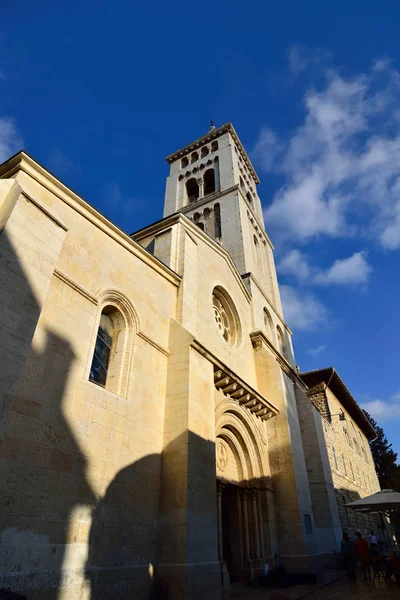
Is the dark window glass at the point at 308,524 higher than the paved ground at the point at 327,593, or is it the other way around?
the dark window glass at the point at 308,524

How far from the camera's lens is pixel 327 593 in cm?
820

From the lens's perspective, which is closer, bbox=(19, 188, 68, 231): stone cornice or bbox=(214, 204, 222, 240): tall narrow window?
bbox=(19, 188, 68, 231): stone cornice

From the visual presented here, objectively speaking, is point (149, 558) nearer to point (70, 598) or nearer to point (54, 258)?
point (70, 598)

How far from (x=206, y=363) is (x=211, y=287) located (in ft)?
11.8

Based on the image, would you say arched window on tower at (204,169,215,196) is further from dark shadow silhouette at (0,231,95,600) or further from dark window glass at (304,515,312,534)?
dark shadow silhouette at (0,231,95,600)

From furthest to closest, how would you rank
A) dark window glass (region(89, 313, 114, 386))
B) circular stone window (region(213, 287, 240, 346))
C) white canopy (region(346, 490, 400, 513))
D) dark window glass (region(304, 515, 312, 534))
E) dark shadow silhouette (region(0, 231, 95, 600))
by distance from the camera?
circular stone window (region(213, 287, 240, 346))
dark window glass (region(304, 515, 312, 534))
white canopy (region(346, 490, 400, 513))
dark window glass (region(89, 313, 114, 386))
dark shadow silhouette (region(0, 231, 95, 600))

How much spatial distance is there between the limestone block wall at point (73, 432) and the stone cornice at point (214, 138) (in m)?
22.9

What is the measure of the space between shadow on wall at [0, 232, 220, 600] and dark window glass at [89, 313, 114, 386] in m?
0.85

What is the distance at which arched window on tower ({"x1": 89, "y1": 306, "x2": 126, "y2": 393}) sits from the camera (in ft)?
22.7

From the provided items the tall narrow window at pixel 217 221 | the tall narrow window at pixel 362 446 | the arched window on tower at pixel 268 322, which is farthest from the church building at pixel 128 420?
the tall narrow window at pixel 362 446

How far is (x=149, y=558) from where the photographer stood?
6.16m

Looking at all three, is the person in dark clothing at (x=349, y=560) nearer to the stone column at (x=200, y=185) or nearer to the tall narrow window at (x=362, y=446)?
the stone column at (x=200, y=185)

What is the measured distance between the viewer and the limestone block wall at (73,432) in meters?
4.71

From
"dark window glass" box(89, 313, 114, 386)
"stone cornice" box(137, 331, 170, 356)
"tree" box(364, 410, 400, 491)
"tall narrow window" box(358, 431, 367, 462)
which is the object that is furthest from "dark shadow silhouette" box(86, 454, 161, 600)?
"tree" box(364, 410, 400, 491)
